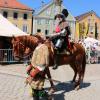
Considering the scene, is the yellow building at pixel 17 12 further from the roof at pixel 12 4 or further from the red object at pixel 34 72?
the red object at pixel 34 72

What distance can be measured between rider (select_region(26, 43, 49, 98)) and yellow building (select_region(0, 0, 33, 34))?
226 ft

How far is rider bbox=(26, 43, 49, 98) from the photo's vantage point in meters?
7.79

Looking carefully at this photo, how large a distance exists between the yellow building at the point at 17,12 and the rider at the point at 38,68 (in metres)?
68.9

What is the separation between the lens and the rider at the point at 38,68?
307 inches

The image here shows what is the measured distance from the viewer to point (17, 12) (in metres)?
78.4

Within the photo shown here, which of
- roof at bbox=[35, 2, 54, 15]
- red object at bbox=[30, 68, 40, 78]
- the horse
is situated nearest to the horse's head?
the horse

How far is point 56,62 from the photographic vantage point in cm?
1086

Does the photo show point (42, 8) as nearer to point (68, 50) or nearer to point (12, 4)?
point (12, 4)

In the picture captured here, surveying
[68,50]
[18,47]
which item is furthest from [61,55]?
[18,47]

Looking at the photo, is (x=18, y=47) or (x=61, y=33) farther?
(x=61, y=33)

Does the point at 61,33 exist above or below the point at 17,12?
below

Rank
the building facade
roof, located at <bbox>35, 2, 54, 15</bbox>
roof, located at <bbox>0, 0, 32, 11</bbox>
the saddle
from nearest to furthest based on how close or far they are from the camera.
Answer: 1. the saddle
2. roof, located at <bbox>0, 0, 32, 11</bbox>
3. the building facade
4. roof, located at <bbox>35, 2, 54, 15</bbox>

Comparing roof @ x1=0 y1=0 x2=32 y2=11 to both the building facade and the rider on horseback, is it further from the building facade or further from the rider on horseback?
the rider on horseback

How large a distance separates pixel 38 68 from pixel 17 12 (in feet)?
234
